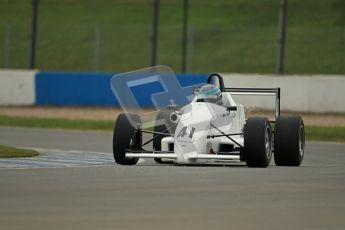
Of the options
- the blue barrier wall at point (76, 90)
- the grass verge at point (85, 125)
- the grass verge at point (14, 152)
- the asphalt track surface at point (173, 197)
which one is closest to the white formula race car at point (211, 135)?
the asphalt track surface at point (173, 197)

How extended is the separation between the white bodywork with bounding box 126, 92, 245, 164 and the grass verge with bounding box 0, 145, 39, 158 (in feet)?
10.8

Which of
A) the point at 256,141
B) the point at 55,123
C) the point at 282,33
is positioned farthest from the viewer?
the point at 282,33

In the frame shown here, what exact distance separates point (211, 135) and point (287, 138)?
1111 mm

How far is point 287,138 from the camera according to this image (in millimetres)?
18344

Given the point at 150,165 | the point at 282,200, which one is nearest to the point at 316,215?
the point at 282,200

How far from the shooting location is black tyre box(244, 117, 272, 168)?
1755 centimetres

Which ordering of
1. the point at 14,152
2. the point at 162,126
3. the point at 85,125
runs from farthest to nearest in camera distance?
1. the point at 85,125
2. the point at 14,152
3. the point at 162,126

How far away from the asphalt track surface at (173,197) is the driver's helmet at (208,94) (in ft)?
3.11

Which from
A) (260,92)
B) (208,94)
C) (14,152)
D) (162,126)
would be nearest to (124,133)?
(162,126)

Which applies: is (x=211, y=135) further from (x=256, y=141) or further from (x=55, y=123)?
(x=55, y=123)

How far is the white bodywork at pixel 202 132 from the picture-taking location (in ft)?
57.6

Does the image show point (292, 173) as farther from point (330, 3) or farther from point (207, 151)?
point (330, 3)

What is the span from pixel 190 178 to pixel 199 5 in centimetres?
5024

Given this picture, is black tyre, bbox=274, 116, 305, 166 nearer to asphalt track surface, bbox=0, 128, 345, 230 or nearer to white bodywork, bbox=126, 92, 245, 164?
asphalt track surface, bbox=0, 128, 345, 230
